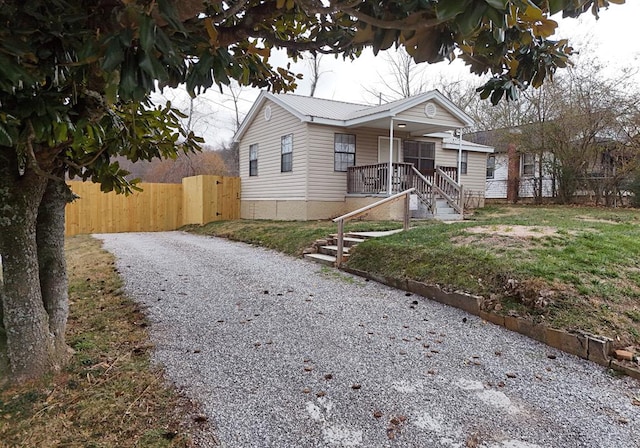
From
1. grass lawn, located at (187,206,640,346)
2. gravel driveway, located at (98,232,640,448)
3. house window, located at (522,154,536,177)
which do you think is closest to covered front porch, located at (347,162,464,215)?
grass lawn, located at (187,206,640,346)

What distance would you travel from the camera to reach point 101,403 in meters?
2.57

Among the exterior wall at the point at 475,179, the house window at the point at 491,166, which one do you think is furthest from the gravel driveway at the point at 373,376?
the house window at the point at 491,166

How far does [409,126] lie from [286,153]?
14.0 ft

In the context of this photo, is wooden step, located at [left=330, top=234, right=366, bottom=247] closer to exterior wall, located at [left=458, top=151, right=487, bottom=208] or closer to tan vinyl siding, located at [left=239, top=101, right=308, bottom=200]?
tan vinyl siding, located at [left=239, top=101, right=308, bottom=200]

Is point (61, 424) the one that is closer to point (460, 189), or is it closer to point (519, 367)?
point (519, 367)

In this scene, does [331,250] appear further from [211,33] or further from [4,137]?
[4,137]

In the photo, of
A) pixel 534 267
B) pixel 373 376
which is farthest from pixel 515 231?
pixel 373 376

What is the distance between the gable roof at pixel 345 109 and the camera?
12000 millimetres

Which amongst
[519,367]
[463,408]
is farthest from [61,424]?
[519,367]

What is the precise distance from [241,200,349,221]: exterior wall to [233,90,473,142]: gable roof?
2.63 meters

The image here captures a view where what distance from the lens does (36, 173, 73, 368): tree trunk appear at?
310 centimetres

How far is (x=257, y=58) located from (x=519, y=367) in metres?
3.28

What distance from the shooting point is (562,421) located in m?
2.48

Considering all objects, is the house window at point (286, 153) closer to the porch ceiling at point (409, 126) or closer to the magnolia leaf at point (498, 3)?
the porch ceiling at point (409, 126)
